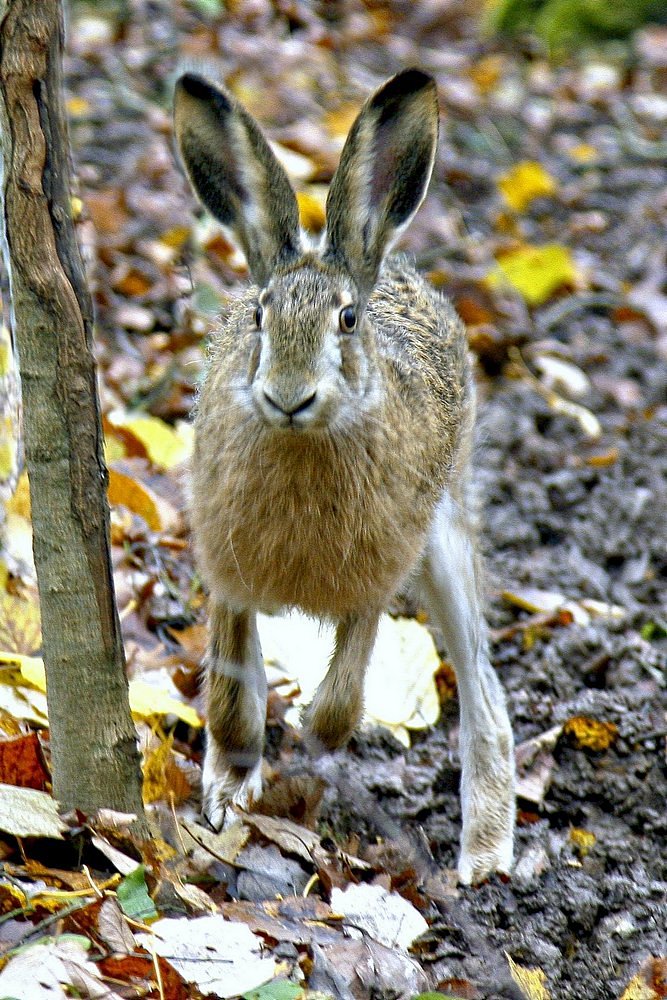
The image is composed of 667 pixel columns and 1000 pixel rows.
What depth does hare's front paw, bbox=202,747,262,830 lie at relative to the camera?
459 centimetres

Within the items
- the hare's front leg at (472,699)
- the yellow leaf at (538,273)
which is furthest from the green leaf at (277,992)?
the yellow leaf at (538,273)

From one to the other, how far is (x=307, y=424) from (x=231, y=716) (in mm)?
1303

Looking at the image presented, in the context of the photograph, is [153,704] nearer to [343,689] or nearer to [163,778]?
[163,778]

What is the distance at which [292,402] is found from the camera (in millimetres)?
3646

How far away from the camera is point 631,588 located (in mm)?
6824

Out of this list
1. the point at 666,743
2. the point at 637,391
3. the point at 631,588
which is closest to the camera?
the point at 666,743

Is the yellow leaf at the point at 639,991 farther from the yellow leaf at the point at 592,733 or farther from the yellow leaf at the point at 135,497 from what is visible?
the yellow leaf at the point at 135,497

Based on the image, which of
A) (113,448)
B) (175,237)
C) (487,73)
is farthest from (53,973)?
(487,73)

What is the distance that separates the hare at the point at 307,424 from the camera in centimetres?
396

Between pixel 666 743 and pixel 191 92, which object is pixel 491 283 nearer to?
pixel 666 743

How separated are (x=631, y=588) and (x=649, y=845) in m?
2.04

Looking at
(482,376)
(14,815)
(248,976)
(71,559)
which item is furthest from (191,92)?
(482,376)

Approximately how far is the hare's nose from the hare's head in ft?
0.39

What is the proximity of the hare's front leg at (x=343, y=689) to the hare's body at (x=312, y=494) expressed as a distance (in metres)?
0.09
